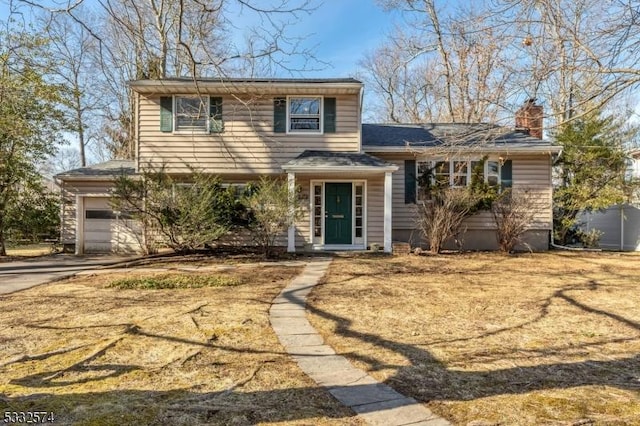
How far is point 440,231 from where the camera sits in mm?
11859

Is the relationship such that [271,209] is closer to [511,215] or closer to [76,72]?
[511,215]

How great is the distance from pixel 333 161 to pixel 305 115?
2.02 m

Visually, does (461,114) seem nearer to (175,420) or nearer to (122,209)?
(122,209)

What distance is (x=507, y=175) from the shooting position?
13.3 metres

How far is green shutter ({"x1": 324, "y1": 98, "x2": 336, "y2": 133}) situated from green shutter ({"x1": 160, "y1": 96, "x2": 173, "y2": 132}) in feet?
15.9

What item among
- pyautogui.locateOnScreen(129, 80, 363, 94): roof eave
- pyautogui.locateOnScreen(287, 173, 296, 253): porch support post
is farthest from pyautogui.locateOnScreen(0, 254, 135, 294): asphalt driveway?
pyautogui.locateOnScreen(129, 80, 363, 94): roof eave

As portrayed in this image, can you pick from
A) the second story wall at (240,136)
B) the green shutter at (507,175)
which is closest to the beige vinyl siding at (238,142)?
the second story wall at (240,136)

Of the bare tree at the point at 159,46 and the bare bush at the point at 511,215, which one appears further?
the bare bush at the point at 511,215

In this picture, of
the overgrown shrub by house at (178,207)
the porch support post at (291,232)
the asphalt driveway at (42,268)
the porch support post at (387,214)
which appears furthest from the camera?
the porch support post at (387,214)

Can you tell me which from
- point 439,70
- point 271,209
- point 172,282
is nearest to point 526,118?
point 271,209

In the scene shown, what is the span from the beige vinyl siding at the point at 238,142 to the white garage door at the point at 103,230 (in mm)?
2110

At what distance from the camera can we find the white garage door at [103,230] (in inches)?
515

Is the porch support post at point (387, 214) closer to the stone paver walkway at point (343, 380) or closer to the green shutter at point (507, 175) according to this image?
the green shutter at point (507, 175)

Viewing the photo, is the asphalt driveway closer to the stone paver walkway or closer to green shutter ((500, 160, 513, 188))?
the stone paver walkway
